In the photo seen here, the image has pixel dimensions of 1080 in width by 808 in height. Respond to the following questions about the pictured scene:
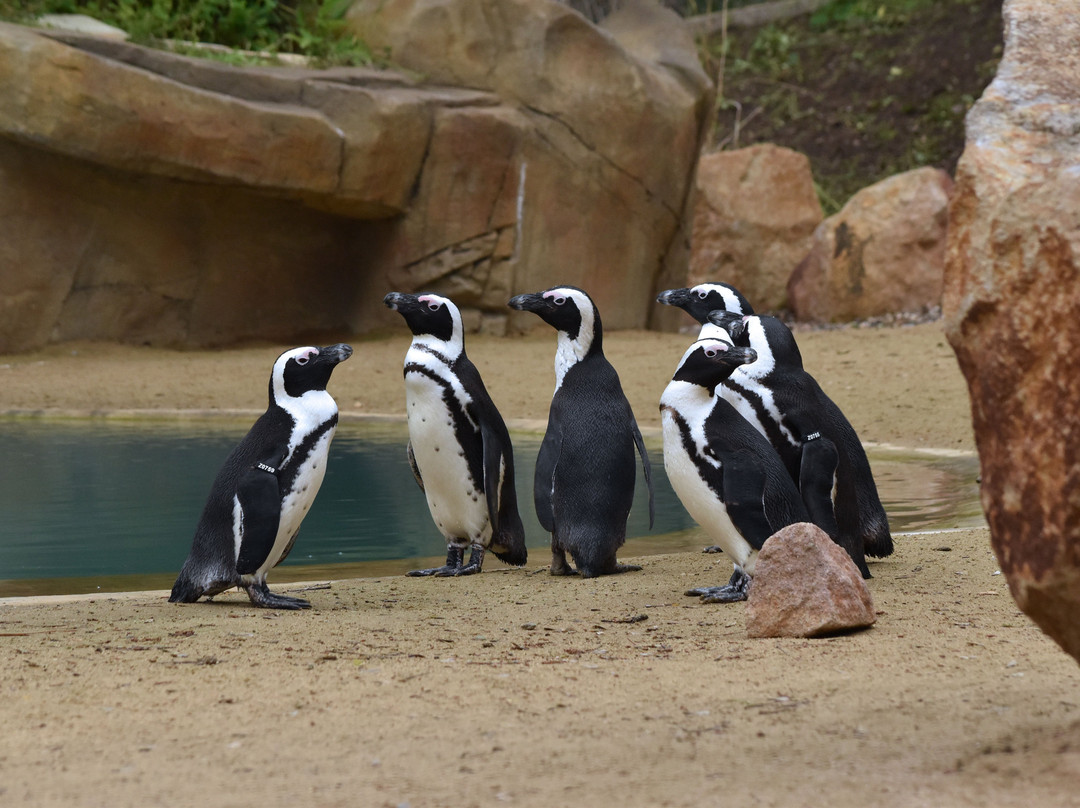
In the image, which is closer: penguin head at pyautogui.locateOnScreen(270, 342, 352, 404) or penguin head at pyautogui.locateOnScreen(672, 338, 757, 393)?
penguin head at pyautogui.locateOnScreen(672, 338, 757, 393)

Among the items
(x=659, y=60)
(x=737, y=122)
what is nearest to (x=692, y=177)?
(x=659, y=60)

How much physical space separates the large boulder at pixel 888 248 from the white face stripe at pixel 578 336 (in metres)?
10.6

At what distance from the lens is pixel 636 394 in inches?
390

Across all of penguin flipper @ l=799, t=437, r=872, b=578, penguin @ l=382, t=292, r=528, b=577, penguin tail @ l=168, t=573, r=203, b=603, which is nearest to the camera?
penguin tail @ l=168, t=573, r=203, b=603

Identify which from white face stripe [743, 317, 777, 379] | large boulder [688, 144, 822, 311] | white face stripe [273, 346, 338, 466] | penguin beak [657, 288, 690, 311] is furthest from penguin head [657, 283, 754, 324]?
large boulder [688, 144, 822, 311]

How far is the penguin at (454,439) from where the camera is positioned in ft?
17.0

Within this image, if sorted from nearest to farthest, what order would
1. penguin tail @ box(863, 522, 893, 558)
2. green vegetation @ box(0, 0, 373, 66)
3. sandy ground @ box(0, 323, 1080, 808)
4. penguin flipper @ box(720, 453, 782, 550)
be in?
1. sandy ground @ box(0, 323, 1080, 808)
2. penguin flipper @ box(720, 453, 782, 550)
3. penguin tail @ box(863, 522, 893, 558)
4. green vegetation @ box(0, 0, 373, 66)

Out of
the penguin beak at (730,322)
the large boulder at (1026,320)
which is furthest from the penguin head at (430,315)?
the large boulder at (1026,320)

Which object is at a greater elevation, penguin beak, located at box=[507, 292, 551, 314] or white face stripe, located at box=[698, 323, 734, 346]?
penguin beak, located at box=[507, 292, 551, 314]

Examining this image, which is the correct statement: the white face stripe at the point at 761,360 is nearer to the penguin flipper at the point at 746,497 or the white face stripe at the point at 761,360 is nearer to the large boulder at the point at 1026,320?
the penguin flipper at the point at 746,497

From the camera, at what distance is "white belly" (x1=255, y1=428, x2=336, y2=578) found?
4.31 metres

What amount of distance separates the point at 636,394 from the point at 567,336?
4.62 meters

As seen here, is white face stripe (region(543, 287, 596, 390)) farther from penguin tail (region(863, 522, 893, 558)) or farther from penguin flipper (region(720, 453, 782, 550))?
penguin tail (region(863, 522, 893, 558))

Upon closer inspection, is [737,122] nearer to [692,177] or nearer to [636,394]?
[692,177]
